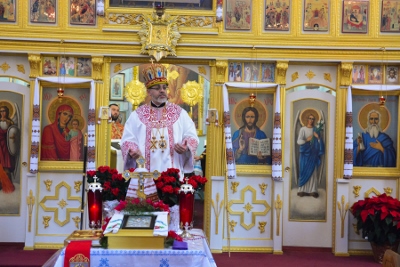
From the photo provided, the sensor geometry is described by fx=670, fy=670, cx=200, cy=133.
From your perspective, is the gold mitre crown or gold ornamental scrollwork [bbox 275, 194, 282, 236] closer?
the gold mitre crown

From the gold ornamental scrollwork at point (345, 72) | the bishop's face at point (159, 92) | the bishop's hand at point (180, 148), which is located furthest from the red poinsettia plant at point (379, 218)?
the bishop's face at point (159, 92)

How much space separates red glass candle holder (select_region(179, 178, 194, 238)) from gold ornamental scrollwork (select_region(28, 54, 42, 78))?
557 centimetres

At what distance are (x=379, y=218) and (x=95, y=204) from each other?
5.51 meters

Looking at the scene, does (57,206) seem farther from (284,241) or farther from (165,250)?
(165,250)

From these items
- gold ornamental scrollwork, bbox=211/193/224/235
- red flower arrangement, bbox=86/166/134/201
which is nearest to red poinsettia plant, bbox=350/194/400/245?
gold ornamental scrollwork, bbox=211/193/224/235

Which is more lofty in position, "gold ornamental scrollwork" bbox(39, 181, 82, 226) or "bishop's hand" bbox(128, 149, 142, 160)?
"bishop's hand" bbox(128, 149, 142, 160)

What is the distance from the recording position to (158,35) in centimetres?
1067

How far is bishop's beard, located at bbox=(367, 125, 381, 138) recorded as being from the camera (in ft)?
36.3

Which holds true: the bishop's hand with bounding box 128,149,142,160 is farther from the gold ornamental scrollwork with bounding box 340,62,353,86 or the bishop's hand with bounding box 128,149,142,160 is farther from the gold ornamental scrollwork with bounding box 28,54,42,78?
the gold ornamental scrollwork with bounding box 340,62,353,86

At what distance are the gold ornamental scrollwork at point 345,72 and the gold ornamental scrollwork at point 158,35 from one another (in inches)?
107

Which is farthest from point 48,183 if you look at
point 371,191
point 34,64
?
point 371,191

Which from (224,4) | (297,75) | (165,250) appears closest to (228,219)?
(297,75)

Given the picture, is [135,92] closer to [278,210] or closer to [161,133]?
[161,133]

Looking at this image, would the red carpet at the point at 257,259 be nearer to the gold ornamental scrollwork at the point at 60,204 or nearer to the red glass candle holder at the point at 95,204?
the gold ornamental scrollwork at the point at 60,204
